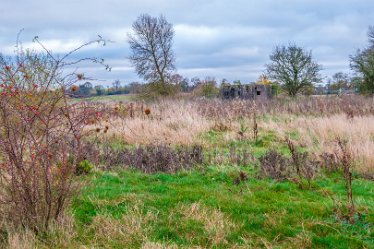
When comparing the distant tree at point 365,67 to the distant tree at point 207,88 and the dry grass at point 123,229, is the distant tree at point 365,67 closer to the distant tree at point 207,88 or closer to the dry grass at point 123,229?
the distant tree at point 207,88

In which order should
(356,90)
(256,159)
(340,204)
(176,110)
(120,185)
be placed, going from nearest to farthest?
(340,204)
(120,185)
(256,159)
(176,110)
(356,90)

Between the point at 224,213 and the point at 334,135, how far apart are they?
554 centimetres

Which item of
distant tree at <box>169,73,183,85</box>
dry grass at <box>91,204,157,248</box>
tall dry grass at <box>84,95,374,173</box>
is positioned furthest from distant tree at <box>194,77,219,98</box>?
dry grass at <box>91,204,157,248</box>

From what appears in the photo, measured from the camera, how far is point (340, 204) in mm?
4883

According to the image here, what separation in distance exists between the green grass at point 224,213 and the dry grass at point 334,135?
0.97 metres

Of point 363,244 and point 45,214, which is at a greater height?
point 45,214

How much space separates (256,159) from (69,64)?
14.0 ft

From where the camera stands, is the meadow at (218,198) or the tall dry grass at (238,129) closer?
the meadow at (218,198)

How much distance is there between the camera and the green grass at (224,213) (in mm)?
4195

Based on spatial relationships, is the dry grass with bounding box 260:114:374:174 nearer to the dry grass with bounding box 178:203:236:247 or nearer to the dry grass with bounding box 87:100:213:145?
the dry grass with bounding box 87:100:213:145

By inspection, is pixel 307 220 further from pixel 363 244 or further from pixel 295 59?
pixel 295 59

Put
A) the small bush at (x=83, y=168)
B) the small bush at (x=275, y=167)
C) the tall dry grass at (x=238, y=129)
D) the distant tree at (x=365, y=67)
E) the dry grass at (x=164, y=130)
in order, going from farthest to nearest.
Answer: the distant tree at (x=365, y=67) < the dry grass at (x=164, y=130) < the tall dry grass at (x=238, y=129) < the small bush at (x=83, y=168) < the small bush at (x=275, y=167)

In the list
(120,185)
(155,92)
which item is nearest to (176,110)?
(120,185)

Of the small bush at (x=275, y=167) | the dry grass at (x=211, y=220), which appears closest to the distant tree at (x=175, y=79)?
the small bush at (x=275, y=167)
